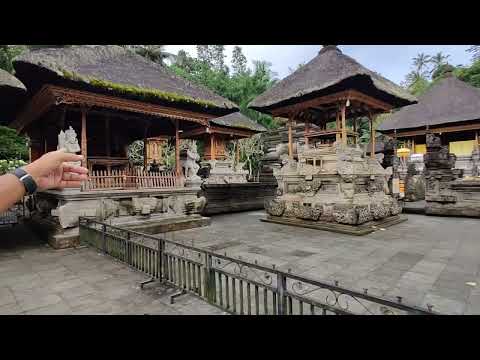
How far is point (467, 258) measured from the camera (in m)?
6.13

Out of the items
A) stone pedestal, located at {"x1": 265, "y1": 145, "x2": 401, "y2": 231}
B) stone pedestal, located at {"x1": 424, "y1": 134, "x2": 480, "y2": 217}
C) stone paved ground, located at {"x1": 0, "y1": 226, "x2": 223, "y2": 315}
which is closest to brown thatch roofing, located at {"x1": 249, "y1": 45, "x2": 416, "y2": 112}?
stone pedestal, located at {"x1": 265, "y1": 145, "x2": 401, "y2": 231}

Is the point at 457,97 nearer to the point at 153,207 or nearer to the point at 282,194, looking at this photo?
the point at 282,194

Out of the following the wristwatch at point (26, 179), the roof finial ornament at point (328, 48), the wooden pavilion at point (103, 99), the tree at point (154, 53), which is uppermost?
the tree at point (154, 53)

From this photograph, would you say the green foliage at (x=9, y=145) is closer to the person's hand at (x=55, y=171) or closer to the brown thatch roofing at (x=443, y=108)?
the person's hand at (x=55, y=171)

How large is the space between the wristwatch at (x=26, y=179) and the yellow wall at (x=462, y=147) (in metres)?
30.6

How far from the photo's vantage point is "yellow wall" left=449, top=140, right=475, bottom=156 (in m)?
24.6

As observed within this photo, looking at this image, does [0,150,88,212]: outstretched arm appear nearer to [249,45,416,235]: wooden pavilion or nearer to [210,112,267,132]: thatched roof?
[249,45,416,235]: wooden pavilion

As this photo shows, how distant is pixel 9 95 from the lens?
371 inches

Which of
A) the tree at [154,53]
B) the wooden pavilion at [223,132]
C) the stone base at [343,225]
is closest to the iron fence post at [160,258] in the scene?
the stone base at [343,225]

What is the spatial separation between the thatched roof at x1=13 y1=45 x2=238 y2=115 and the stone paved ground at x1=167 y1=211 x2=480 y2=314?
465 centimetres

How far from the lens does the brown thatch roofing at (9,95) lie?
329 inches

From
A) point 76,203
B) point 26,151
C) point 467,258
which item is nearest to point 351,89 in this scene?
point 467,258
